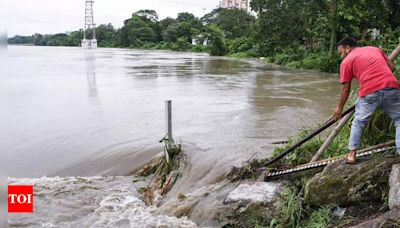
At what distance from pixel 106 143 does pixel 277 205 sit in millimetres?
5397

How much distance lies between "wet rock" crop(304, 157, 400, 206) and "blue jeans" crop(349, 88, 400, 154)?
0.22 meters

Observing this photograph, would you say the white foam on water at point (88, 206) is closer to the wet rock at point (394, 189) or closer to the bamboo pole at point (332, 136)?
the bamboo pole at point (332, 136)

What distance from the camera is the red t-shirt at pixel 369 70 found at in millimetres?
4262

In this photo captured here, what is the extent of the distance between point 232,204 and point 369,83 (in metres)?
2.11

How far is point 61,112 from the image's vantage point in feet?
42.3

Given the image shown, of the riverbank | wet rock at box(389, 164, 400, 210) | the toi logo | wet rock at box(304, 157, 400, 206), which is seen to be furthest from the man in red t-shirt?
the toi logo

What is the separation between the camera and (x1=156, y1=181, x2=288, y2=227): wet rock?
4.79 m

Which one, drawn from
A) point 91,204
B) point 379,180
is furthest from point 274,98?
point 379,180

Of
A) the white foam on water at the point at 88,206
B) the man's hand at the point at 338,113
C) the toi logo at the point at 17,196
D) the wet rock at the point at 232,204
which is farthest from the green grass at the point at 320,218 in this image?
the toi logo at the point at 17,196

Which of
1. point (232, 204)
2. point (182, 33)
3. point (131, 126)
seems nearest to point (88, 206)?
point (232, 204)

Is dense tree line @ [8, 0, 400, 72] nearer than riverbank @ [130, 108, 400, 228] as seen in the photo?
No

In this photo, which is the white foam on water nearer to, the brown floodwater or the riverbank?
the riverbank

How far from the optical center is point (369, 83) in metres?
4.31

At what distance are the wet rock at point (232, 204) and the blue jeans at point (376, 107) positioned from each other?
3.66 feet
